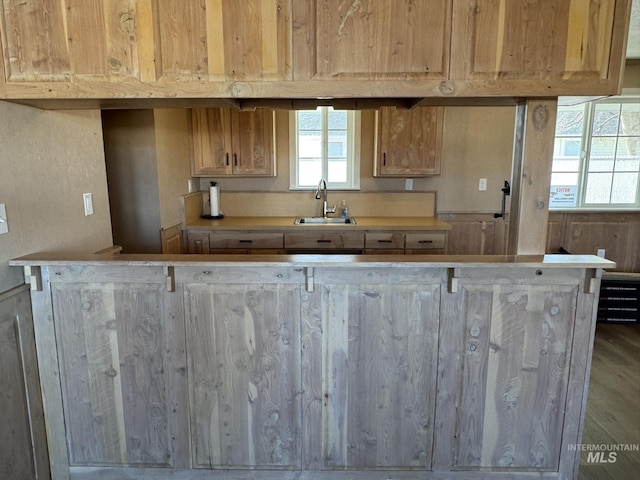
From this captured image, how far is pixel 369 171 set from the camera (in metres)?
4.22

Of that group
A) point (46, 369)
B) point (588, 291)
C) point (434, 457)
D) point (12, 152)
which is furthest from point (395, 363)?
point (12, 152)

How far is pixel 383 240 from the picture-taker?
3.65m

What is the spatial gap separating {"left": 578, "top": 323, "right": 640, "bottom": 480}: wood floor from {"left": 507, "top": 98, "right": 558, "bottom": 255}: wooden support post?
1.23 m

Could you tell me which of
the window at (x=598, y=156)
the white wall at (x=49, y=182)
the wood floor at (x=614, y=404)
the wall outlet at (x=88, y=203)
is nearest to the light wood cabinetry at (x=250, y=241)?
the white wall at (x=49, y=182)

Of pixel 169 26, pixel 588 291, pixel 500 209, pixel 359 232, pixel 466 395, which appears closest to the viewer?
pixel 169 26

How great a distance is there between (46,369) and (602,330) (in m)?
4.17

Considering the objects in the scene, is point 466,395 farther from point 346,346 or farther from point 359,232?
point 359,232

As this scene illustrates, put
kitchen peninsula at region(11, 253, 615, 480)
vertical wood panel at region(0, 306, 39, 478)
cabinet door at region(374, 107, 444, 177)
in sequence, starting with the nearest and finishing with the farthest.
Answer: vertical wood panel at region(0, 306, 39, 478), kitchen peninsula at region(11, 253, 615, 480), cabinet door at region(374, 107, 444, 177)

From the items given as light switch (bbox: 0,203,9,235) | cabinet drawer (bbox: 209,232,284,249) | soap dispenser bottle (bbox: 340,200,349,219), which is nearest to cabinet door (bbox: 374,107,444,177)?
soap dispenser bottle (bbox: 340,200,349,219)

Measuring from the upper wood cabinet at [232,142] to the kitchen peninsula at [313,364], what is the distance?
2409 mm

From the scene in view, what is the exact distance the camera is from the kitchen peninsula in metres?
1.70

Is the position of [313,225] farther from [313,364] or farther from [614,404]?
[614,404]

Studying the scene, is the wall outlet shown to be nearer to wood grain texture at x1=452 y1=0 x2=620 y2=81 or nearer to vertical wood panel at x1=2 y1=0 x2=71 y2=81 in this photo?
vertical wood panel at x1=2 y1=0 x2=71 y2=81

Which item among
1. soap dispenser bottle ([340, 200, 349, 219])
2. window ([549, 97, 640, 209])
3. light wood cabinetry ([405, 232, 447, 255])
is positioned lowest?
light wood cabinetry ([405, 232, 447, 255])
